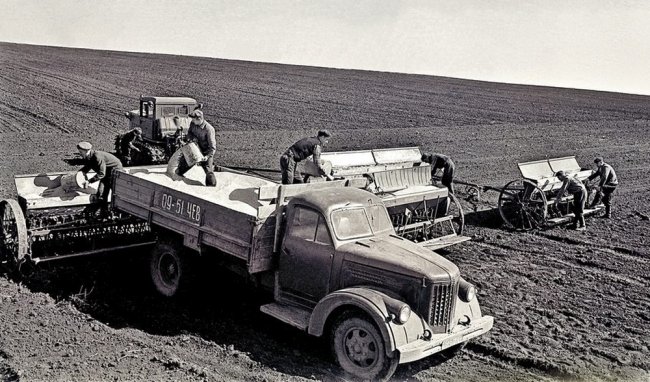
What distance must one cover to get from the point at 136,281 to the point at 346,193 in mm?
3925

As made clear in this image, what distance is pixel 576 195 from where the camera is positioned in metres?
15.8

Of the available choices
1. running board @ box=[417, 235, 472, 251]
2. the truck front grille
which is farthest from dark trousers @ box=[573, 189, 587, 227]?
the truck front grille

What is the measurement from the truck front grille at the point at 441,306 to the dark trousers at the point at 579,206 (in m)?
8.86

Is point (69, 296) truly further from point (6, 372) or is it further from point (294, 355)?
point (294, 355)

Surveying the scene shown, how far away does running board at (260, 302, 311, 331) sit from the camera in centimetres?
820

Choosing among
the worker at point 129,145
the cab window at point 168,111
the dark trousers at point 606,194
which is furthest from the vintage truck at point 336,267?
the cab window at point 168,111

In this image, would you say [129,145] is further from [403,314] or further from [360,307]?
[403,314]

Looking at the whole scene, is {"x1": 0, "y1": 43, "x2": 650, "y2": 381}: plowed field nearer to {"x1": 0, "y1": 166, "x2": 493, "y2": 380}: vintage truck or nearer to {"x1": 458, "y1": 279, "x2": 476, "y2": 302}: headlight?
{"x1": 0, "y1": 166, "x2": 493, "y2": 380}: vintage truck

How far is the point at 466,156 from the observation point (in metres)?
27.7

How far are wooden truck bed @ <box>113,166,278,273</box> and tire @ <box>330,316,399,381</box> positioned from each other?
1.49 metres

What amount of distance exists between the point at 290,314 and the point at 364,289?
1.18m

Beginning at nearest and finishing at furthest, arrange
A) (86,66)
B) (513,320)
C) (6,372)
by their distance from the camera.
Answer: (6,372)
(513,320)
(86,66)

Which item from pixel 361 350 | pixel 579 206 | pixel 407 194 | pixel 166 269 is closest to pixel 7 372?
pixel 166 269

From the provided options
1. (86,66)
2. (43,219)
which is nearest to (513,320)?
(43,219)
